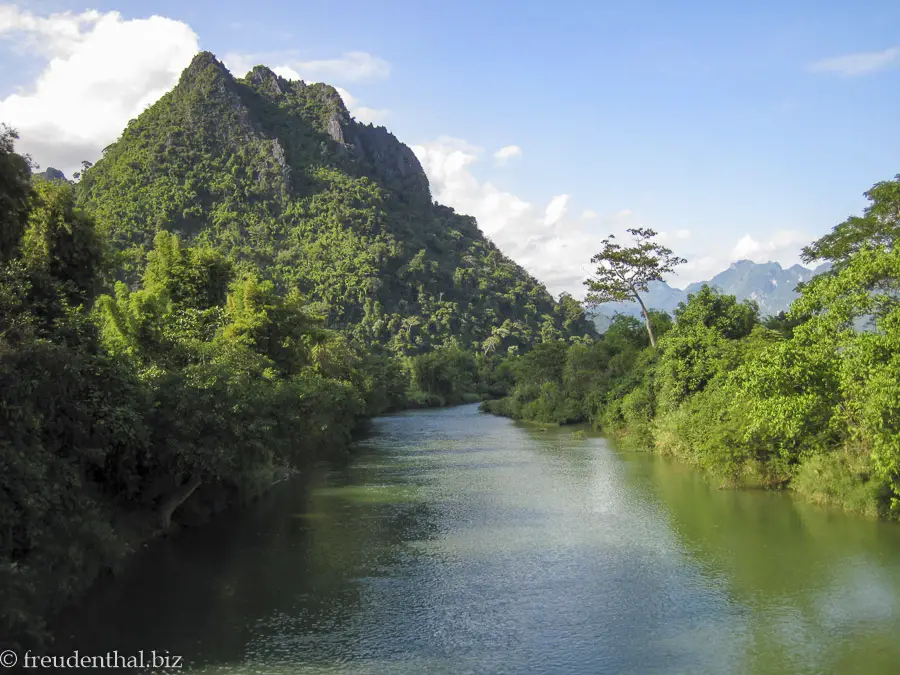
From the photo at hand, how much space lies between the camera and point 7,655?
552 inches

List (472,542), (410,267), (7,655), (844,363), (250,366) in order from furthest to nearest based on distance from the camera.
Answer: (410,267) → (250,366) → (472,542) → (844,363) → (7,655)

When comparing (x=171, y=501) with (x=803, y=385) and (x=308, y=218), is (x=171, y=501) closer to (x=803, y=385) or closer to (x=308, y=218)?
(x=803, y=385)

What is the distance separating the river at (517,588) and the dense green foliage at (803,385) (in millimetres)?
1570

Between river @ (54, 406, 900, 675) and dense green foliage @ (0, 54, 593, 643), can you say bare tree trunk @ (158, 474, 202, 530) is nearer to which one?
dense green foliage @ (0, 54, 593, 643)

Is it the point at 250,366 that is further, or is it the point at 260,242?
the point at 260,242

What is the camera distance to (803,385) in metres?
25.0

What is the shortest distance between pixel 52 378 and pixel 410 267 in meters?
132

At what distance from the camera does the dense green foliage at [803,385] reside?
22938 mm

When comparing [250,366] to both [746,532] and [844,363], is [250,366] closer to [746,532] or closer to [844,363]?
[746,532]

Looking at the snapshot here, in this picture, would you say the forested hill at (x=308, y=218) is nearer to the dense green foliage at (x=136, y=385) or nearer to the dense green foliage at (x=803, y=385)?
the dense green foliage at (x=136, y=385)

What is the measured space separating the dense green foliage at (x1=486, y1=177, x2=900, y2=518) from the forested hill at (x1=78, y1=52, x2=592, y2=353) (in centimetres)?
7257

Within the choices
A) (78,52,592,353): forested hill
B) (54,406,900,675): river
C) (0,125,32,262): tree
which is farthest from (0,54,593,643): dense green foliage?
(78,52,592,353): forested hill

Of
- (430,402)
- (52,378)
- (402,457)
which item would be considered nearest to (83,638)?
(52,378)

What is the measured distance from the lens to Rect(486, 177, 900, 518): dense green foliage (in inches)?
903
